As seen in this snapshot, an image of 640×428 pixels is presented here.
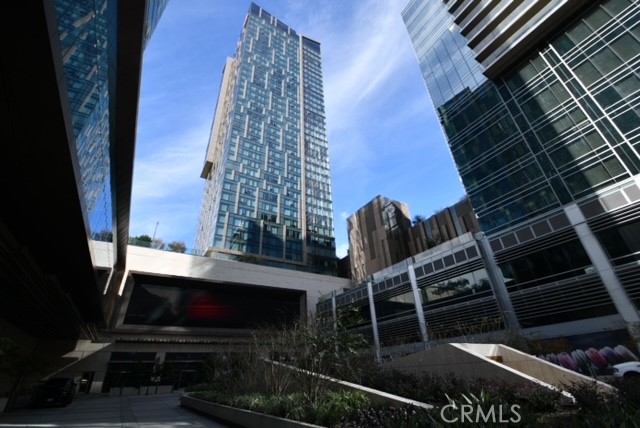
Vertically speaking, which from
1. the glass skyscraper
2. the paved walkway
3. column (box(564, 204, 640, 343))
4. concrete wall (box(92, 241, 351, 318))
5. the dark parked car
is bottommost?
the paved walkway

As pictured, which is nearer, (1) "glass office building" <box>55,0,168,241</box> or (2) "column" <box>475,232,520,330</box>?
(1) "glass office building" <box>55,0,168,241</box>

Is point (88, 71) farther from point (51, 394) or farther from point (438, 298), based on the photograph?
point (438, 298)

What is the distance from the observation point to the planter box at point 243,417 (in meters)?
7.19

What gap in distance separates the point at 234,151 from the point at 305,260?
32365 millimetres

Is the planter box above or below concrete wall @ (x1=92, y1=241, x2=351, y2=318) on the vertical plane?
below

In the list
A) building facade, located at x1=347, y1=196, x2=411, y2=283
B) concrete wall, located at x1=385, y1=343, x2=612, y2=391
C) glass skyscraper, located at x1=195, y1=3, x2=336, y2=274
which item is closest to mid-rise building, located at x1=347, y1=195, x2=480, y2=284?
building facade, located at x1=347, y1=196, x2=411, y2=283

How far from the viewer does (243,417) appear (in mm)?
9352

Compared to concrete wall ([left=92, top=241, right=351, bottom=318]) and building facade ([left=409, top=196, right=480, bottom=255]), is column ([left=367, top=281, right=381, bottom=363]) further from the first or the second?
building facade ([left=409, top=196, right=480, bottom=255])

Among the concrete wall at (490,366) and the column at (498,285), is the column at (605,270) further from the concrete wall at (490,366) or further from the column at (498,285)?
the concrete wall at (490,366)

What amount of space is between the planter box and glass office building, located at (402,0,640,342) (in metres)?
19.7

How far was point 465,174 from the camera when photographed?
96.3ft

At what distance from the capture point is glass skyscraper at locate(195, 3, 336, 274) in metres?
65.3

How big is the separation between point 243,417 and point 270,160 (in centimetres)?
7337

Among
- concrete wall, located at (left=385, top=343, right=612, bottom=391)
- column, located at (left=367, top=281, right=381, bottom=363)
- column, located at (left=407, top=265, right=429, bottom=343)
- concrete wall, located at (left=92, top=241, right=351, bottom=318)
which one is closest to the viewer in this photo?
concrete wall, located at (left=385, top=343, right=612, bottom=391)
